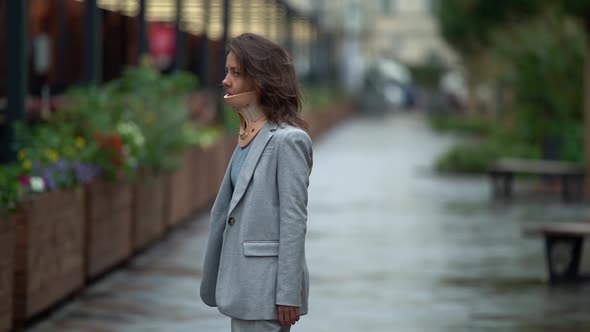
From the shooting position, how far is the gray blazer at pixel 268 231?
16.6 ft

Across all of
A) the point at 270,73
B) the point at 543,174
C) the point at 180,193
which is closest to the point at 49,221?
the point at 270,73

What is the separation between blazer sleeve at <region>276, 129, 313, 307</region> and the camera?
199 inches

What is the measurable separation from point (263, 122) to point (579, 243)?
6733 millimetres

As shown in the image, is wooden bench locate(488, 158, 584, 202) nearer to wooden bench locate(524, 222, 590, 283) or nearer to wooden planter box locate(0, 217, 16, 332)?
wooden bench locate(524, 222, 590, 283)

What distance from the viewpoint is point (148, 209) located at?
43.1 feet

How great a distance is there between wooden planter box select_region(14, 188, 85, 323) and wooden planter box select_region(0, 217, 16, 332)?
336 millimetres

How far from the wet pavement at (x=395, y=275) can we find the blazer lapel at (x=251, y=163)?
3695 millimetres

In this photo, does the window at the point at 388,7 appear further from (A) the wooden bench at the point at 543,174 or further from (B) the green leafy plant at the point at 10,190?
(B) the green leafy plant at the point at 10,190

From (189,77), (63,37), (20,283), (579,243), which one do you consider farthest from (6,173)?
(63,37)

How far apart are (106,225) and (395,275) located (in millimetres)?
2352

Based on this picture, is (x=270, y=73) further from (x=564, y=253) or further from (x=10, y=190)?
(x=564, y=253)

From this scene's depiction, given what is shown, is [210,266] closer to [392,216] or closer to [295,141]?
[295,141]

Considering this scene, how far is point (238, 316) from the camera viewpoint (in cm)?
512

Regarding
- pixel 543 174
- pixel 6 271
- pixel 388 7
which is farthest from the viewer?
pixel 388 7
